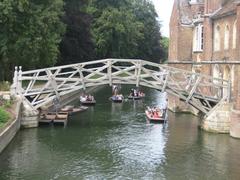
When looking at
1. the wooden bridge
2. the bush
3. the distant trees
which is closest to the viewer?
the bush

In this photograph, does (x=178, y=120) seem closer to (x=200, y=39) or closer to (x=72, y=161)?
(x=200, y=39)

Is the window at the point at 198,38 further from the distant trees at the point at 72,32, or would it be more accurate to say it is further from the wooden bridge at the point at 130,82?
the distant trees at the point at 72,32

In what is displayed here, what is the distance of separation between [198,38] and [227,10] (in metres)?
5.77

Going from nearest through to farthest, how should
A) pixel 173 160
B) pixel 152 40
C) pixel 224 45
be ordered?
pixel 173 160
pixel 224 45
pixel 152 40

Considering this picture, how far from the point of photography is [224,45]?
31.0 meters

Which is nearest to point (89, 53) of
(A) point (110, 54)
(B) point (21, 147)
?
(A) point (110, 54)

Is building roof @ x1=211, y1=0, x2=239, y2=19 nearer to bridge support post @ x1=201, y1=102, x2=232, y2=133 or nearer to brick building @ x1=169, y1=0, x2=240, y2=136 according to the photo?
brick building @ x1=169, y1=0, x2=240, y2=136

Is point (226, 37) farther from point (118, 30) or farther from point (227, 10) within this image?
point (118, 30)

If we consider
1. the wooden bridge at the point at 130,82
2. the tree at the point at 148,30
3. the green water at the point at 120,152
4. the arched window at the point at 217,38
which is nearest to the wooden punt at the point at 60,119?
the green water at the point at 120,152

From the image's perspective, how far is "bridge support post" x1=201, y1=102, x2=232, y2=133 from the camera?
28062 mm

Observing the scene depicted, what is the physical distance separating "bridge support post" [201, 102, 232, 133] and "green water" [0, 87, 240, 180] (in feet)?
2.12

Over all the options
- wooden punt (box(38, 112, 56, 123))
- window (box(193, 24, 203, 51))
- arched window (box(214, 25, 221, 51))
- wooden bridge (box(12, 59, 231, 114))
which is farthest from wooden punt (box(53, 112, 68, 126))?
window (box(193, 24, 203, 51))

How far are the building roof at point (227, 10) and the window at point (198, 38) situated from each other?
2.88 metres

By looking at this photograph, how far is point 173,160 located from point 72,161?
4.38 metres
